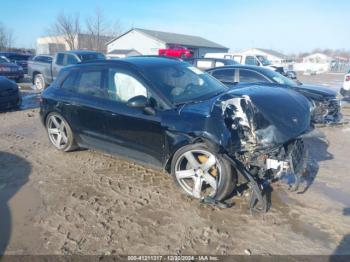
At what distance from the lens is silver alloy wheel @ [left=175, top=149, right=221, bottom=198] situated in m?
3.97

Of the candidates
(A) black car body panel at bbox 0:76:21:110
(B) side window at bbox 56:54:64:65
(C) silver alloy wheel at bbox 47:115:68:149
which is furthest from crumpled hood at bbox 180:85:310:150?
(B) side window at bbox 56:54:64:65

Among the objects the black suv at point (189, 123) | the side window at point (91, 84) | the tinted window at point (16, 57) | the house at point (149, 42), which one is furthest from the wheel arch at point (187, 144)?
the house at point (149, 42)

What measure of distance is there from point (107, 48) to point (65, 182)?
51.3 meters

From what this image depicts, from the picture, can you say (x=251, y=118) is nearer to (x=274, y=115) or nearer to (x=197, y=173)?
(x=274, y=115)

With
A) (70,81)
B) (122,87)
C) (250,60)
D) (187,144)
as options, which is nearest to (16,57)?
(250,60)

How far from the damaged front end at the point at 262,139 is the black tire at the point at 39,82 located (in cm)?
1337

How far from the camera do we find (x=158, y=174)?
4.98 m

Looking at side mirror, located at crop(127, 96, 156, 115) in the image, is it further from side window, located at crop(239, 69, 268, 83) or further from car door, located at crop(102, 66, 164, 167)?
side window, located at crop(239, 69, 268, 83)

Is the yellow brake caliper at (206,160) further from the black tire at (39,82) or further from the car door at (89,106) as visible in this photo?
the black tire at (39,82)

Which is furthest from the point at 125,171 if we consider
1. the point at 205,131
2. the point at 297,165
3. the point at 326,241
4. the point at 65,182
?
the point at 326,241

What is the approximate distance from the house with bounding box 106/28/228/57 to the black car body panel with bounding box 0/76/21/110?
121 feet

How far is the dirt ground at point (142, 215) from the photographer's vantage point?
324 cm

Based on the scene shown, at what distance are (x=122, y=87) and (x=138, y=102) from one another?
2.28 feet

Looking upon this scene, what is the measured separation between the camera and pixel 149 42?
48.4 metres
